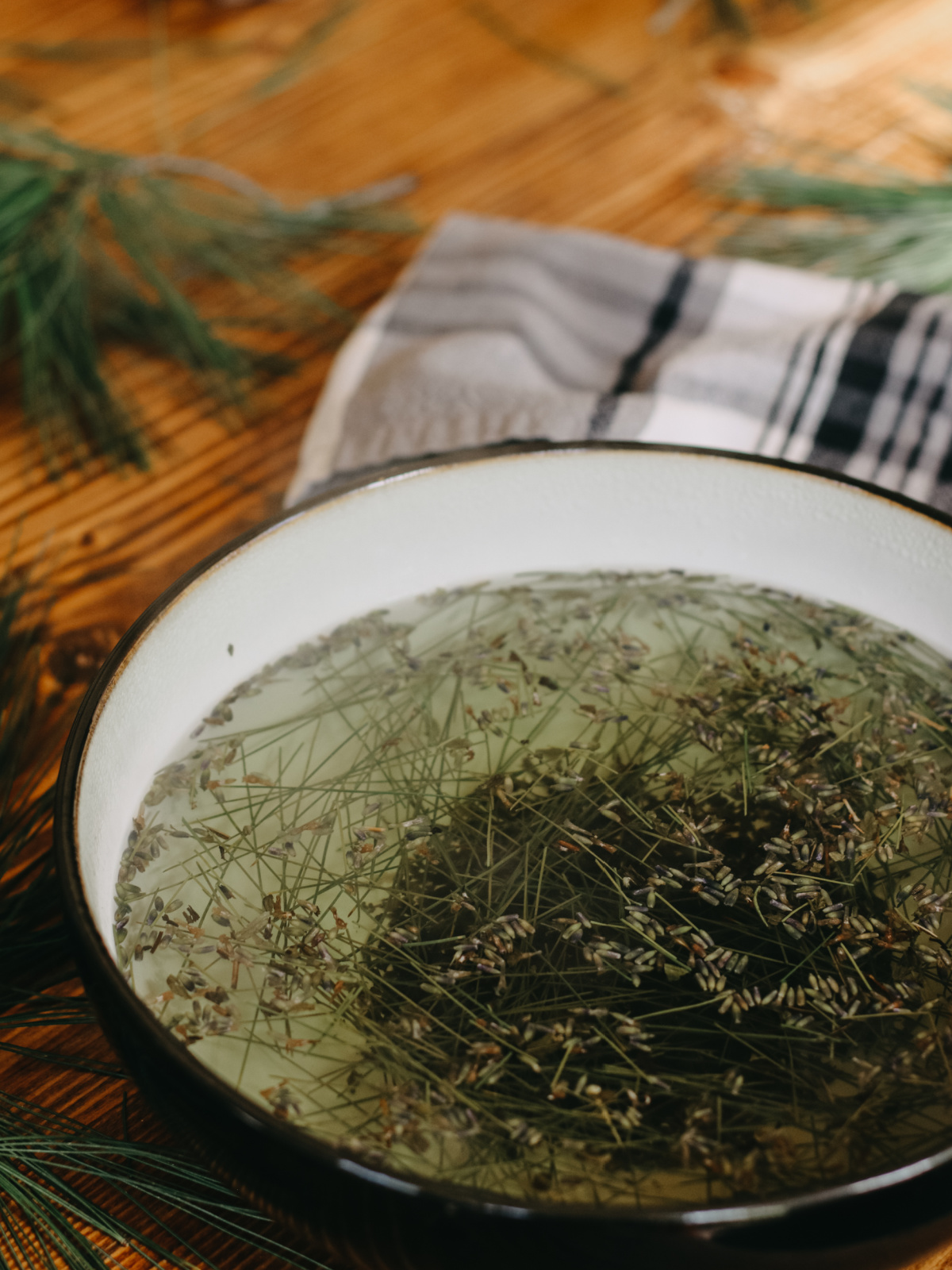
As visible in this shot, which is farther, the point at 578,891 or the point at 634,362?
the point at 634,362

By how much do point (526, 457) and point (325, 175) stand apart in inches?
22.7

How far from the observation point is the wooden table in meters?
0.74

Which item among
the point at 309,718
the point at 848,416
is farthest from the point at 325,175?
the point at 309,718

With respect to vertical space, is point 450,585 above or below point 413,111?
below

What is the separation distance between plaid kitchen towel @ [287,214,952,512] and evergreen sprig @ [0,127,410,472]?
109 millimetres

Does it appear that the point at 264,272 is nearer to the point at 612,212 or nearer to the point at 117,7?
the point at 612,212

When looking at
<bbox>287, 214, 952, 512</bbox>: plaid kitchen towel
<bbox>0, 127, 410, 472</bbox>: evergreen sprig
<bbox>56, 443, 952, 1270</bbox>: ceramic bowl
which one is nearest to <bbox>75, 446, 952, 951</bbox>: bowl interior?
<bbox>56, 443, 952, 1270</bbox>: ceramic bowl

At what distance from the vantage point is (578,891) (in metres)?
0.42

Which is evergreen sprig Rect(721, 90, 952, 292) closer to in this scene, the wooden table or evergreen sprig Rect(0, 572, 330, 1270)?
the wooden table

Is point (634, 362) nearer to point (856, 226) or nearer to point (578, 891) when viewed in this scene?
point (856, 226)

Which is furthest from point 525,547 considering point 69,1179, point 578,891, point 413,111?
point 413,111

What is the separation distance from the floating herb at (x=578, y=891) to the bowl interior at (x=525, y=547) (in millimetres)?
13

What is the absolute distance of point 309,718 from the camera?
504 mm

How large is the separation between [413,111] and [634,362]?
0.46 metres
